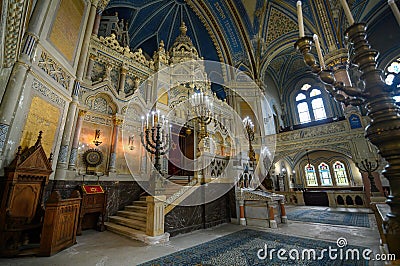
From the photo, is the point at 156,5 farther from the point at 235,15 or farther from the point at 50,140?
the point at 50,140

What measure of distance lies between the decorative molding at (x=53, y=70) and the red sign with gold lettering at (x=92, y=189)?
10.0 feet

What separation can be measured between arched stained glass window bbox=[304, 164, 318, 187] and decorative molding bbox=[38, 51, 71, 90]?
15.9 m

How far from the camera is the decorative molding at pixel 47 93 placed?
4055 millimetres

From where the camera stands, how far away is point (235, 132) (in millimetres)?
11109

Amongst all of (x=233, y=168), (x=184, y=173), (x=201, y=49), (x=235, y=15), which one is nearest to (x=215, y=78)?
(x=201, y=49)

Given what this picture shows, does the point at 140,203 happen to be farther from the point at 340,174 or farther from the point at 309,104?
the point at 309,104

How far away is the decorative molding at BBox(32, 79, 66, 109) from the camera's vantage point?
4055 mm

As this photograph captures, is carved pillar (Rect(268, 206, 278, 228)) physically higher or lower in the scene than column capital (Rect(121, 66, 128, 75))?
lower

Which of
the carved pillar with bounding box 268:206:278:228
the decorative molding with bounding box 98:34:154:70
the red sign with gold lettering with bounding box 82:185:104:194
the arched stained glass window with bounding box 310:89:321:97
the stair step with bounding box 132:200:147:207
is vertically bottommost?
the carved pillar with bounding box 268:206:278:228

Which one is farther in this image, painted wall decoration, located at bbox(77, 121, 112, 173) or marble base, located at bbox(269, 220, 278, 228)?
painted wall decoration, located at bbox(77, 121, 112, 173)

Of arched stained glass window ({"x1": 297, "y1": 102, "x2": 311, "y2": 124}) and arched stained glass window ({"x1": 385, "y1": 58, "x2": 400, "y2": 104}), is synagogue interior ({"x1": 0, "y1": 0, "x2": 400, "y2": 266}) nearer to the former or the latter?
arched stained glass window ({"x1": 385, "y1": 58, "x2": 400, "y2": 104})

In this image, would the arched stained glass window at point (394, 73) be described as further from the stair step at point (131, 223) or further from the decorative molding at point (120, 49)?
the stair step at point (131, 223)

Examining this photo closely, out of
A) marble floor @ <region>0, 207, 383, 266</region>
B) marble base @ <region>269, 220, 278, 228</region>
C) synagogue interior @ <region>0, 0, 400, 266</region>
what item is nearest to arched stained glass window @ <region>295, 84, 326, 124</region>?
synagogue interior @ <region>0, 0, 400, 266</region>

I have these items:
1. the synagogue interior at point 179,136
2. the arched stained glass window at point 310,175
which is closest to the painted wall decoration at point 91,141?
the synagogue interior at point 179,136
